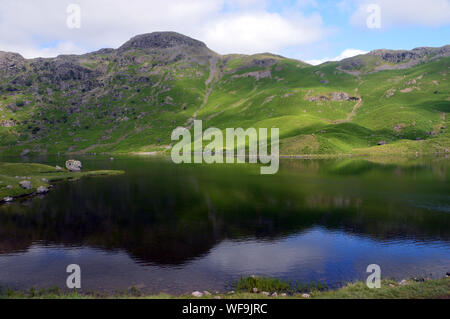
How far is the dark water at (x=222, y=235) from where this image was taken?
35469 millimetres

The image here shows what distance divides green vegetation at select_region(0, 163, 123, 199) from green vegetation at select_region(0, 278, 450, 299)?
208ft

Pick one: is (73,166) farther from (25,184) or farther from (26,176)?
(25,184)

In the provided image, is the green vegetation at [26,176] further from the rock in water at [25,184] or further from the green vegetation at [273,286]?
the green vegetation at [273,286]

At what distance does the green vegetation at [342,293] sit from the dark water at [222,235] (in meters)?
2.35

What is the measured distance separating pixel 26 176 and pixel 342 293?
377ft

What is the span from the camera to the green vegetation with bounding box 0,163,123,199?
84.5 m

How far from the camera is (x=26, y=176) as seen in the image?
4198 inches

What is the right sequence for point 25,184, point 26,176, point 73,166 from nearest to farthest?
point 25,184 < point 26,176 < point 73,166

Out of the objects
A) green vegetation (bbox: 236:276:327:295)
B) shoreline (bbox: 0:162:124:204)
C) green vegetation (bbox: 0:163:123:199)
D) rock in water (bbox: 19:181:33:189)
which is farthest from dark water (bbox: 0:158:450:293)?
green vegetation (bbox: 0:163:123:199)

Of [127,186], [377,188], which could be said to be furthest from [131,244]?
[377,188]

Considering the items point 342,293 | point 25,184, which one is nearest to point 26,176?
point 25,184

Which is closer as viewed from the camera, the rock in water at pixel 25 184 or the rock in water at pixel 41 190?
the rock in water at pixel 25 184

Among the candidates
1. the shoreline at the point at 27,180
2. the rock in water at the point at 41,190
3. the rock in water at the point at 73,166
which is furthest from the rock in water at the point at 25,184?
the rock in water at the point at 73,166

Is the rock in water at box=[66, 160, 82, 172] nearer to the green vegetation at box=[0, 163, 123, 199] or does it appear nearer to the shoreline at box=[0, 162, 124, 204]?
the shoreline at box=[0, 162, 124, 204]
